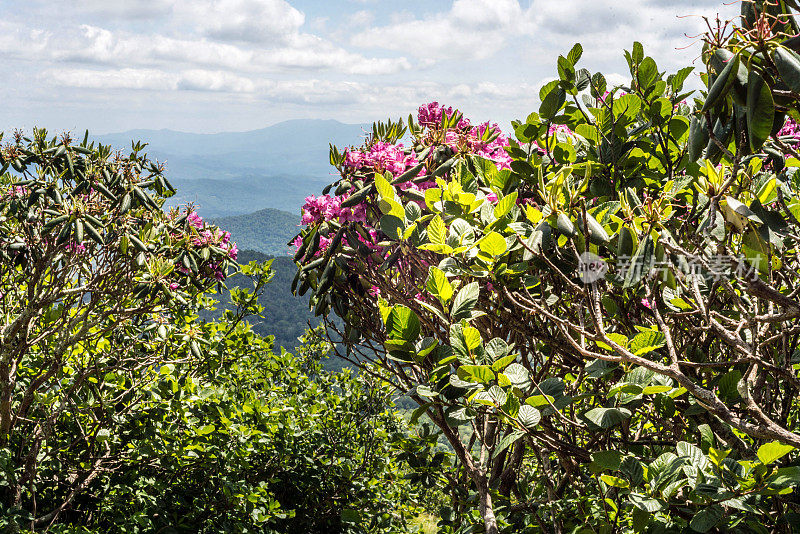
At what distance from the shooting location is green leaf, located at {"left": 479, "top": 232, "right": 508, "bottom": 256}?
1.59 metres

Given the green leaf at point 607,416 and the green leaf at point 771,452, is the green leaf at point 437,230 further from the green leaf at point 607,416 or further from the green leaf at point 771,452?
the green leaf at point 771,452

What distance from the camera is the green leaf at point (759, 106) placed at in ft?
2.94

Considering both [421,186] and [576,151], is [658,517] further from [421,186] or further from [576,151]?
[421,186]

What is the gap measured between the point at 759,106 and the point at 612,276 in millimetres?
907

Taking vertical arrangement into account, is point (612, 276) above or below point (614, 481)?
above

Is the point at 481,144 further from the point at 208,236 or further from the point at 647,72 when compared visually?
the point at 208,236

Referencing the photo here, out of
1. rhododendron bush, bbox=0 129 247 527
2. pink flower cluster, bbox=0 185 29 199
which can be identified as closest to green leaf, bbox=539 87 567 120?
rhododendron bush, bbox=0 129 247 527

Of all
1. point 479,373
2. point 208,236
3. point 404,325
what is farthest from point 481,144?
point 208,236

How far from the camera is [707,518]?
4.33ft

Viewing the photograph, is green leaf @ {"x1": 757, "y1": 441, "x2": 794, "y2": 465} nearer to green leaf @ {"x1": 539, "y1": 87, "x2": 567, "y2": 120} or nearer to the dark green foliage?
green leaf @ {"x1": 539, "y1": 87, "x2": 567, "y2": 120}

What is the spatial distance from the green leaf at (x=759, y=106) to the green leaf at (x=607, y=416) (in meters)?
0.73

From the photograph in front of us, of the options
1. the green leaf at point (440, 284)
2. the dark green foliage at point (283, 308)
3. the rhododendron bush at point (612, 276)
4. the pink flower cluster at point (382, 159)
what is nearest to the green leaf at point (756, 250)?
the rhododendron bush at point (612, 276)

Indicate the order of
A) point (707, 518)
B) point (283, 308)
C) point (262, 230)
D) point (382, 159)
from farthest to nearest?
point (262, 230)
point (283, 308)
point (382, 159)
point (707, 518)

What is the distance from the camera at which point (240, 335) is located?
4.96 m
